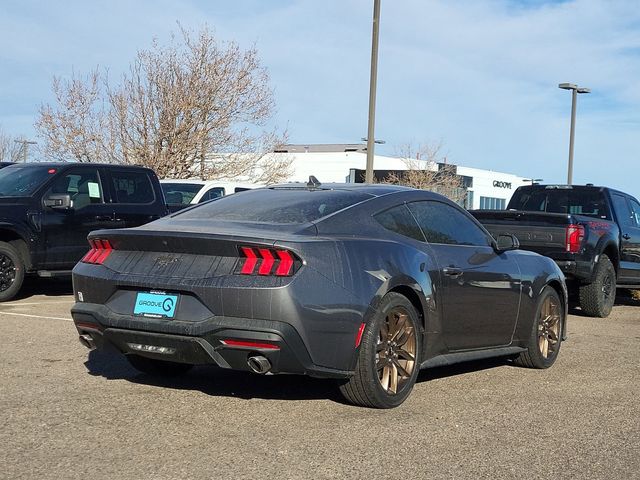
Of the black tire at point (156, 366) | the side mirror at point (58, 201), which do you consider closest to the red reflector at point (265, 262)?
the black tire at point (156, 366)

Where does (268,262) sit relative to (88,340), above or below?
above

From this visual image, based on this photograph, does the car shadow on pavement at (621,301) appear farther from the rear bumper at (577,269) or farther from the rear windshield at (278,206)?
the rear windshield at (278,206)

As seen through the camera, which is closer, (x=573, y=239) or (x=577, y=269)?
(x=573, y=239)

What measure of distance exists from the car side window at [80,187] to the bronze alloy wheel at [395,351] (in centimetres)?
712

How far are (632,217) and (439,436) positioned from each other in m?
9.82

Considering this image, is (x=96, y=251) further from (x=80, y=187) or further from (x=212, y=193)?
(x=212, y=193)

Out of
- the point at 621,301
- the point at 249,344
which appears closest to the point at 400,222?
the point at 249,344

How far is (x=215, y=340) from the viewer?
16.8 feet

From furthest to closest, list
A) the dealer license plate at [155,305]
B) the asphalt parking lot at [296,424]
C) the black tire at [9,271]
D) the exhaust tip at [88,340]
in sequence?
the black tire at [9,271] < the exhaust tip at [88,340] < the dealer license plate at [155,305] < the asphalt parking lot at [296,424]

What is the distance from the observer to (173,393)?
19.6ft

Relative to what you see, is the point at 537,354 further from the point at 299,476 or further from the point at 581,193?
the point at 581,193

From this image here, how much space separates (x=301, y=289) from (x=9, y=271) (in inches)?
283

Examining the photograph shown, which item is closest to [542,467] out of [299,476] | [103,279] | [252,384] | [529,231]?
[299,476]

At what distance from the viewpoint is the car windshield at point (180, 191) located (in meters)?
16.1
